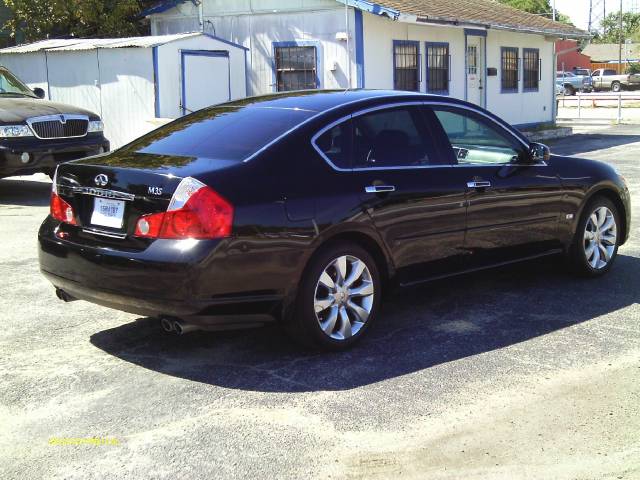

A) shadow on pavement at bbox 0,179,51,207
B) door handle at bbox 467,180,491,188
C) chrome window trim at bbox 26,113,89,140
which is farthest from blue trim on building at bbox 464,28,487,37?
door handle at bbox 467,180,491,188

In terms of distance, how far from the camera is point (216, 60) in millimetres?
17062

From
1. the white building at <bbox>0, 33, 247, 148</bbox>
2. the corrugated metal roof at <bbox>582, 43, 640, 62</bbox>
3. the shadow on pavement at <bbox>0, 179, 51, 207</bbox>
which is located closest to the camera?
the shadow on pavement at <bbox>0, 179, 51, 207</bbox>

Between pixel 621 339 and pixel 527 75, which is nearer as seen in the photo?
pixel 621 339

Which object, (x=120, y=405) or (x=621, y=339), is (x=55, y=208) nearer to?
(x=120, y=405)

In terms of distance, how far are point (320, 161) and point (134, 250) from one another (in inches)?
49.0

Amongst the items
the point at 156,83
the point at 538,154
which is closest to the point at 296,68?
the point at 156,83

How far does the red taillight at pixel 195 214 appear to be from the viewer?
14.5 feet

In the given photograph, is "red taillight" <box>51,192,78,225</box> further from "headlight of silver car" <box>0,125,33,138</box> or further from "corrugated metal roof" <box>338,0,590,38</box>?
"corrugated metal roof" <box>338,0,590,38</box>

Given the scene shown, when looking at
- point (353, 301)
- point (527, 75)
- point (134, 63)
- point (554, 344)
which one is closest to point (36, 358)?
point (353, 301)

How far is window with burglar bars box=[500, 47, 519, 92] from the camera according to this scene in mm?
22562

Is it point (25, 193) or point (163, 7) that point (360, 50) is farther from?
point (25, 193)

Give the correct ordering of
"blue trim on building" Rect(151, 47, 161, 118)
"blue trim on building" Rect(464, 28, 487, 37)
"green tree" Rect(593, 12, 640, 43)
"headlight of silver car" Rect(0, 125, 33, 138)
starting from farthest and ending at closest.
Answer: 1. "green tree" Rect(593, 12, 640, 43)
2. "blue trim on building" Rect(464, 28, 487, 37)
3. "blue trim on building" Rect(151, 47, 161, 118)
4. "headlight of silver car" Rect(0, 125, 33, 138)

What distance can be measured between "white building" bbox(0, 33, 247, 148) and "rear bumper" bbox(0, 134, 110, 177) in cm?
414

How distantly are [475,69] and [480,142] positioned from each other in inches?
623
